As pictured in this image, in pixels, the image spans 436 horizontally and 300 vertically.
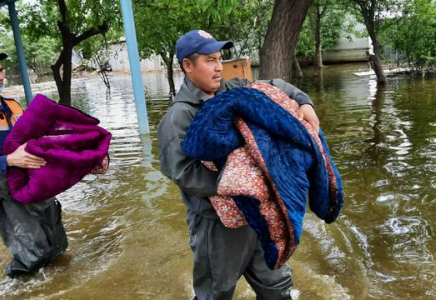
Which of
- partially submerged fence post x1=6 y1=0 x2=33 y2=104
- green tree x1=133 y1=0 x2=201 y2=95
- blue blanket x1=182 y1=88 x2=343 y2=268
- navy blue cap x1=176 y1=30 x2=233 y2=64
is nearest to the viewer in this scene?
blue blanket x1=182 y1=88 x2=343 y2=268

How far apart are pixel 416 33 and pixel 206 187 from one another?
17.8 meters

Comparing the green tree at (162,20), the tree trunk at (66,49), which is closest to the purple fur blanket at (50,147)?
the tree trunk at (66,49)

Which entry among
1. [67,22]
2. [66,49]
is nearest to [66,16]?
[67,22]

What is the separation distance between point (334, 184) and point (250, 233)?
1.72 feet

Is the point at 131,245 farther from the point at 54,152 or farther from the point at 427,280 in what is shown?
the point at 427,280

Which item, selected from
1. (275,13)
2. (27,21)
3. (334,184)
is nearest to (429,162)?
(275,13)

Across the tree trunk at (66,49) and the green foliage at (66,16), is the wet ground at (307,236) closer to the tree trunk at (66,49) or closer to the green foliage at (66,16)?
the tree trunk at (66,49)

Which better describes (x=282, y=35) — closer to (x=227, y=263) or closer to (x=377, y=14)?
(x=227, y=263)

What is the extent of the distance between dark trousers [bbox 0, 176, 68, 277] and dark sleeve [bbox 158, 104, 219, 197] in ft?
6.03

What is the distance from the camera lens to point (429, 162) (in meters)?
6.44

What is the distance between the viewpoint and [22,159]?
121 inches

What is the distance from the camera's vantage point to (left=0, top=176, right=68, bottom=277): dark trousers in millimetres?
3457

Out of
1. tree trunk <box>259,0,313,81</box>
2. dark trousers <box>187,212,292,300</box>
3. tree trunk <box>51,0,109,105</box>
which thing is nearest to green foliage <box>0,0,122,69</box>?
tree trunk <box>51,0,109,105</box>

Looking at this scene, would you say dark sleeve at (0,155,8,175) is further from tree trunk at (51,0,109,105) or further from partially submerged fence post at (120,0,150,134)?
tree trunk at (51,0,109,105)
